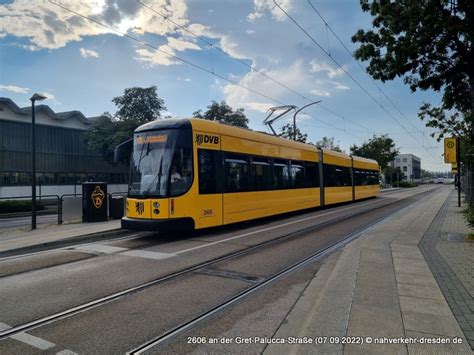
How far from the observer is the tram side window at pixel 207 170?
11094mm

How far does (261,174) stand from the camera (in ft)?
47.0

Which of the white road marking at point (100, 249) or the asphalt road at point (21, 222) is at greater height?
the white road marking at point (100, 249)

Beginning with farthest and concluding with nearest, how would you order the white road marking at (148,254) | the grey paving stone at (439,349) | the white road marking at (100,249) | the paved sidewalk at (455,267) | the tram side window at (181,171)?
1. the tram side window at (181,171)
2. the white road marking at (100,249)
3. the white road marking at (148,254)
4. the paved sidewalk at (455,267)
5. the grey paving stone at (439,349)

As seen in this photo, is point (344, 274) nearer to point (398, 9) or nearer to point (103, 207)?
point (398, 9)

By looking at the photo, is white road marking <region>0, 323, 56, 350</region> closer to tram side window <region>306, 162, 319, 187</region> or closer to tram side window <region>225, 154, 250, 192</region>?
tram side window <region>225, 154, 250, 192</region>

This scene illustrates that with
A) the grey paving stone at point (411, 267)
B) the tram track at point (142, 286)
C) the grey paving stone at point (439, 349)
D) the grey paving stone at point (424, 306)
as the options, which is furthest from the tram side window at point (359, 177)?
the grey paving stone at point (439, 349)

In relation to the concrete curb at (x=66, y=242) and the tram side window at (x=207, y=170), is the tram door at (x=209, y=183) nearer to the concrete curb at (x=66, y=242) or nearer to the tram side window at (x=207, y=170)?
the tram side window at (x=207, y=170)

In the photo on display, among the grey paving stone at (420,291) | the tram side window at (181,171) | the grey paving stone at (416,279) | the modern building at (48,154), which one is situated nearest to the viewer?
the grey paving stone at (420,291)

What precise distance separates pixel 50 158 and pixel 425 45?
45.7 meters

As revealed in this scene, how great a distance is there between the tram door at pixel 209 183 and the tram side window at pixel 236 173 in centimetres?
42

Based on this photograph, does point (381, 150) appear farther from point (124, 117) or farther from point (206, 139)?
point (206, 139)

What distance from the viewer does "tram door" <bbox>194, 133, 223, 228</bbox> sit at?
36.2 ft

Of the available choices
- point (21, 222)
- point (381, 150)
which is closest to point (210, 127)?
point (21, 222)

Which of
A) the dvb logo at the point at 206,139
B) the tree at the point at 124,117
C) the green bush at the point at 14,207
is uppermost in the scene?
the tree at the point at 124,117
